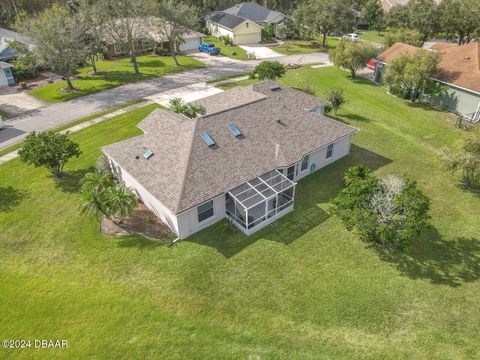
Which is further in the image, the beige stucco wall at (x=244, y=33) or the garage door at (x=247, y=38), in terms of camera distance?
the garage door at (x=247, y=38)

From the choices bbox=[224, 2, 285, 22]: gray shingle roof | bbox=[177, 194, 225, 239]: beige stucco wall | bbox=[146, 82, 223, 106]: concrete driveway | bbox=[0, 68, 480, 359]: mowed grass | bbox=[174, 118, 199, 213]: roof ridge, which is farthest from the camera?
bbox=[224, 2, 285, 22]: gray shingle roof

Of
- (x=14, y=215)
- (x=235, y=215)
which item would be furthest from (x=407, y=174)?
(x=14, y=215)

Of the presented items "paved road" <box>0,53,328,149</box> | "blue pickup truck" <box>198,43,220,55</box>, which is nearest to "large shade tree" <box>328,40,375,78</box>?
"paved road" <box>0,53,328,149</box>

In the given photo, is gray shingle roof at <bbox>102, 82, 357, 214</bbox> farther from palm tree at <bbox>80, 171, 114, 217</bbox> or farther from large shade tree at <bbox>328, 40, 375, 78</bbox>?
large shade tree at <bbox>328, 40, 375, 78</bbox>

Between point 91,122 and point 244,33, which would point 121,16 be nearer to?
point 91,122

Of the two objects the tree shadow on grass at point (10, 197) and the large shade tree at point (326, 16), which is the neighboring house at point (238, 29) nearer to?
the large shade tree at point (326, 16)

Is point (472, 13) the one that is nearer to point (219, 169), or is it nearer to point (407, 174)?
point (407, 174)

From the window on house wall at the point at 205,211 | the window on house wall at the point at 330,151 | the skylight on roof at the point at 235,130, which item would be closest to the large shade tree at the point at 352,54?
the window on house wall at the point at 330,151

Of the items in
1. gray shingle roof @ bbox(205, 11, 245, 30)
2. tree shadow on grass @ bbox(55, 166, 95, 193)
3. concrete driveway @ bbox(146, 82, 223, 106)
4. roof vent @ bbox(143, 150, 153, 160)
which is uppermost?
gray shingle roof @ bbox(205, 11, 245, 30)
